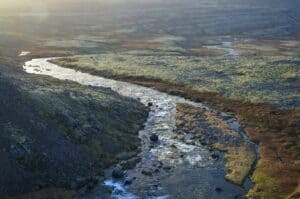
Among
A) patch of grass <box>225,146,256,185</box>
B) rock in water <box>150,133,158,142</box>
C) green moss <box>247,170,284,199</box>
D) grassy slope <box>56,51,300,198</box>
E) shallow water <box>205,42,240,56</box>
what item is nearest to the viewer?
green moss <box>247,170,284,199</box>

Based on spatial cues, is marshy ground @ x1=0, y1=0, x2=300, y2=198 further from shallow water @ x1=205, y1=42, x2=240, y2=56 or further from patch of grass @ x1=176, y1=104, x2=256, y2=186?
shallow water @ x1=205, y1=42, x2=240, y2=56

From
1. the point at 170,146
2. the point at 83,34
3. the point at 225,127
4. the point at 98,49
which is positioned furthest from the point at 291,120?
the point at 83,34

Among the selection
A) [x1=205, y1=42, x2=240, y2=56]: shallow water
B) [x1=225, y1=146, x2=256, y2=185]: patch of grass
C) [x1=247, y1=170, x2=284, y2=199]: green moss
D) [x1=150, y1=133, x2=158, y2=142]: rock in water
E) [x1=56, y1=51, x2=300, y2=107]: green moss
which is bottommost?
[x1=247, y1=170, x2=284, y2=199]: green moss

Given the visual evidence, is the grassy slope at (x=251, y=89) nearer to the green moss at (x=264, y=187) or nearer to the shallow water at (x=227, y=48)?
the green moss at (x=264, y=187)

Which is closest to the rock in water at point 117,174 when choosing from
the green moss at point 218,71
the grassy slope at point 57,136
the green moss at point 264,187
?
the grassy slope at point 57,136

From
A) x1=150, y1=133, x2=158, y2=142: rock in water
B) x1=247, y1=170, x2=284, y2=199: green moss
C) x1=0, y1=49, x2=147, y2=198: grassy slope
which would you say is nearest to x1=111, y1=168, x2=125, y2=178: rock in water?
x1=0, y1=49, x2=147, y2=198: grassy slope

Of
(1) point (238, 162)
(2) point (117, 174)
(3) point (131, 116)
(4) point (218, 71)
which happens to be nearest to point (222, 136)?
(1) point (238, 162)

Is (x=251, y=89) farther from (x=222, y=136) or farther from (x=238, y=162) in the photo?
(x=238, y=162)

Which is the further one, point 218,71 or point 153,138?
point 218,71
